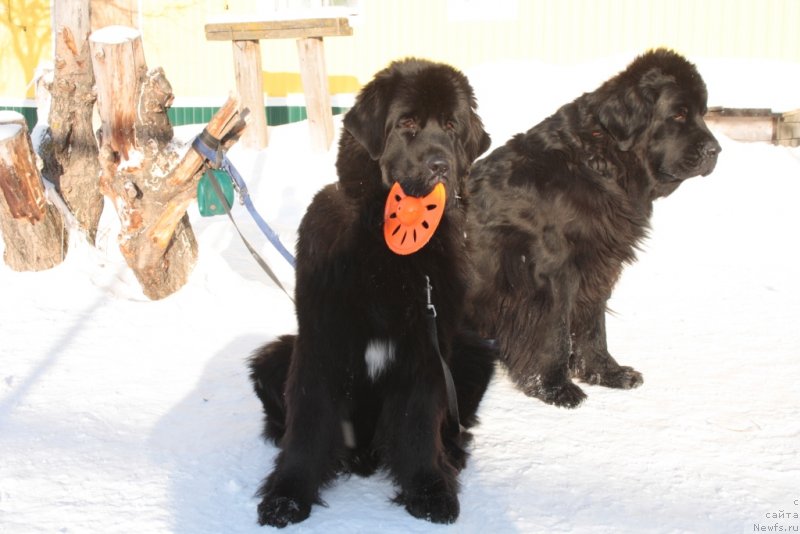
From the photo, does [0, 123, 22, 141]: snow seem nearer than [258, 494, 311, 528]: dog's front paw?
No

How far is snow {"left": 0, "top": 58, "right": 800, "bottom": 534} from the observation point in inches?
92.8

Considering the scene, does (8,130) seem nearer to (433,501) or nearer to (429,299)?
(429,299)

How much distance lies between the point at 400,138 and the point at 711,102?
7.16m

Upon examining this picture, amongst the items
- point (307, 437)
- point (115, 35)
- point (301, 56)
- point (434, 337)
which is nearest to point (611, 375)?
point (434, 337)

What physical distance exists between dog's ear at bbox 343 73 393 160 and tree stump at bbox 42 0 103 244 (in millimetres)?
2670

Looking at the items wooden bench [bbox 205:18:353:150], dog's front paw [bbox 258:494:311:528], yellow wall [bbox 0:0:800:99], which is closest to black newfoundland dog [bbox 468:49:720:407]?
dog's front paw [bbox 258:494:311:528]

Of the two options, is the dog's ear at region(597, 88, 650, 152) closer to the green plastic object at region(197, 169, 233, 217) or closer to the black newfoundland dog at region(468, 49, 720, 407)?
the black newfoundland dog at region(468, 49, 720, 407)

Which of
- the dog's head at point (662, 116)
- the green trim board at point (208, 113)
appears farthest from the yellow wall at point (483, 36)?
the dog's head at point (662, 116)

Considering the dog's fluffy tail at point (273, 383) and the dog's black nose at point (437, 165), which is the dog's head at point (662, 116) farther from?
the dog's fluffy tail at point (273, 383)

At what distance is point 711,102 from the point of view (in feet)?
28.0

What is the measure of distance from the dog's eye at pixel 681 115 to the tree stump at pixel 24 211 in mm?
3394

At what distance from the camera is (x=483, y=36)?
9.78 m

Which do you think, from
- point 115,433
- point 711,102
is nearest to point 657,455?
point 115,433

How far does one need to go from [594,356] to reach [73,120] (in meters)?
3.29
